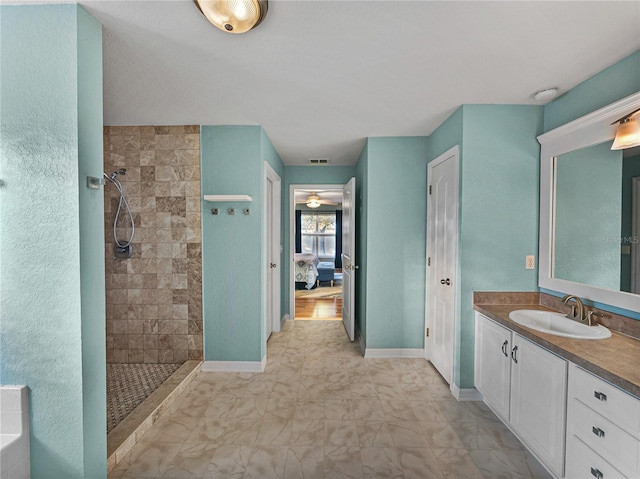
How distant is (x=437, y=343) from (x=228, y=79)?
2.96 m

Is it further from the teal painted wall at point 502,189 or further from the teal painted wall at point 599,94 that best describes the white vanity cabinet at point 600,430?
the teal painted wall at point 502,189

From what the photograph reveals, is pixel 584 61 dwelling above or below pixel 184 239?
above

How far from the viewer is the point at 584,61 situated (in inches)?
68.9

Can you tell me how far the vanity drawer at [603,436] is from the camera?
1.16 m

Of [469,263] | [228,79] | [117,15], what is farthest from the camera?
[469,263]

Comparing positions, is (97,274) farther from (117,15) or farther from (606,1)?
(606,1)

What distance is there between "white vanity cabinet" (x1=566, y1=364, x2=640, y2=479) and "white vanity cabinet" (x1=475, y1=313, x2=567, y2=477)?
66 millimetres

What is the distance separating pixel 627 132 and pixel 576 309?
1.11 m

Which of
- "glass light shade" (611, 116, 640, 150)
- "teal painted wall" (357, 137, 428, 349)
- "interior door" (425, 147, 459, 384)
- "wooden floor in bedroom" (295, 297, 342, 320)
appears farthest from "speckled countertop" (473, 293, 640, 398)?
"wooden floor in bedroom" (295, 297, 342, 320)

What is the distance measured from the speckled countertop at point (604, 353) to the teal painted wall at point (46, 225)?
7.80 ft

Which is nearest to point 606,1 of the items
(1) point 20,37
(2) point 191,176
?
(1) point 20,37

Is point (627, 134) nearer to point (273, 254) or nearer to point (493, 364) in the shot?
point (493, 364)

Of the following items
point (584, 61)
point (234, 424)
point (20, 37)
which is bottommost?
point (234, 424)

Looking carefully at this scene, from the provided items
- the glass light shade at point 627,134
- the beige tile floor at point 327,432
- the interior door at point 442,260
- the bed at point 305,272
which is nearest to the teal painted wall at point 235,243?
the beige tile floor at point 327,432
